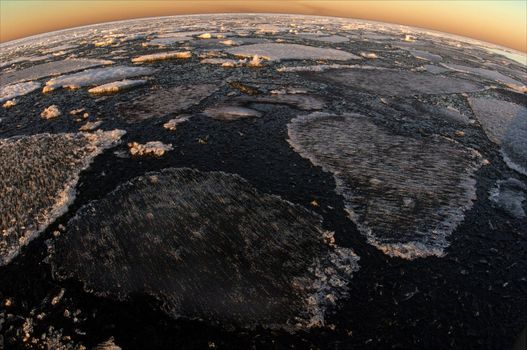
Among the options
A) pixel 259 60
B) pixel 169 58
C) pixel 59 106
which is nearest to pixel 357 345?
pixel 59 106

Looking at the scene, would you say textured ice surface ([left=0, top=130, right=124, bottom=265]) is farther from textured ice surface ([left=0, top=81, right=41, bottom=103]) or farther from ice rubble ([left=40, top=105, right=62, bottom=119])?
textured ice surface ([left=0, top=81, right=41, bottom=103])

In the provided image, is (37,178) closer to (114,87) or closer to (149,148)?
(149,148)

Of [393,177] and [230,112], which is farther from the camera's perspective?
[230,112]

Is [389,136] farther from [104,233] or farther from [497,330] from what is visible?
[104,233]

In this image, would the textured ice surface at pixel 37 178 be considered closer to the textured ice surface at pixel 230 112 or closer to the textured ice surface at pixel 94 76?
the textured ice surface at pixel 230 112

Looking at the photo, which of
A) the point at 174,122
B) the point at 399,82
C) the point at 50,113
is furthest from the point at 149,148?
the point at 399,82
